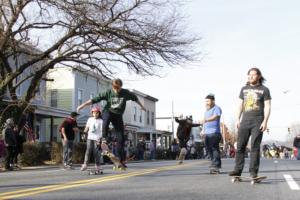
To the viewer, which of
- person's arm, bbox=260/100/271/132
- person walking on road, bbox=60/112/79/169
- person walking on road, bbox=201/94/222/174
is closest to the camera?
person's arm, bbox=260/100/271/132

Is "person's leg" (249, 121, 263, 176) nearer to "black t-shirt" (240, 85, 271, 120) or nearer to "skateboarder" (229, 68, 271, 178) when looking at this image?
"skateboarder" (229, 68, 271, 178)

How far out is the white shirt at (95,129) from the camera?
41.1ft

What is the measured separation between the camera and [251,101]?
29.9 ft

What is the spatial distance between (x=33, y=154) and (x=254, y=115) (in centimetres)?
1507

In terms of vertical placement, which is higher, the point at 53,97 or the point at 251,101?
the point at 53,97

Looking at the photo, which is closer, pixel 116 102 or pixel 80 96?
pixel 116 102

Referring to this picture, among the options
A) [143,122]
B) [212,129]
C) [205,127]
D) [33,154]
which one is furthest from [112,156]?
[143,122]

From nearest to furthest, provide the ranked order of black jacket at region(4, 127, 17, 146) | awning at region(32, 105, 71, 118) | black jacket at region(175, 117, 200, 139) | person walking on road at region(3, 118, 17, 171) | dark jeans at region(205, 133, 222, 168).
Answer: dark jeans at region(205, 133, 222, 168) → person walking on road at region(3, 118, 17, 171) → black jacket at region(4, 127, 17, 146) → black jacket at region(175, 117, 200, 139) → awning at region(32, 105, 71, 118)

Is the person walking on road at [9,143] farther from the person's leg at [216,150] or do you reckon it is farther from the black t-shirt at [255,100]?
the black t-shirt at [255,100]

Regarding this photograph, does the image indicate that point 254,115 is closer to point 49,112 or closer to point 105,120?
point 105,120

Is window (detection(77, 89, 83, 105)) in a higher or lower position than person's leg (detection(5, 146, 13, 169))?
higher

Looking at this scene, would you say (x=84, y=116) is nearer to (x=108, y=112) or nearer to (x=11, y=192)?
(x=108, y=112)

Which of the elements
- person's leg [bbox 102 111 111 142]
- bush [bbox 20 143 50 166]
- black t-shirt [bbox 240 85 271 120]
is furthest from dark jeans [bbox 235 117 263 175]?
bush [bbox 20 143 50 166]

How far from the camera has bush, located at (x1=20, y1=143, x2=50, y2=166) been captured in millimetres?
22109
